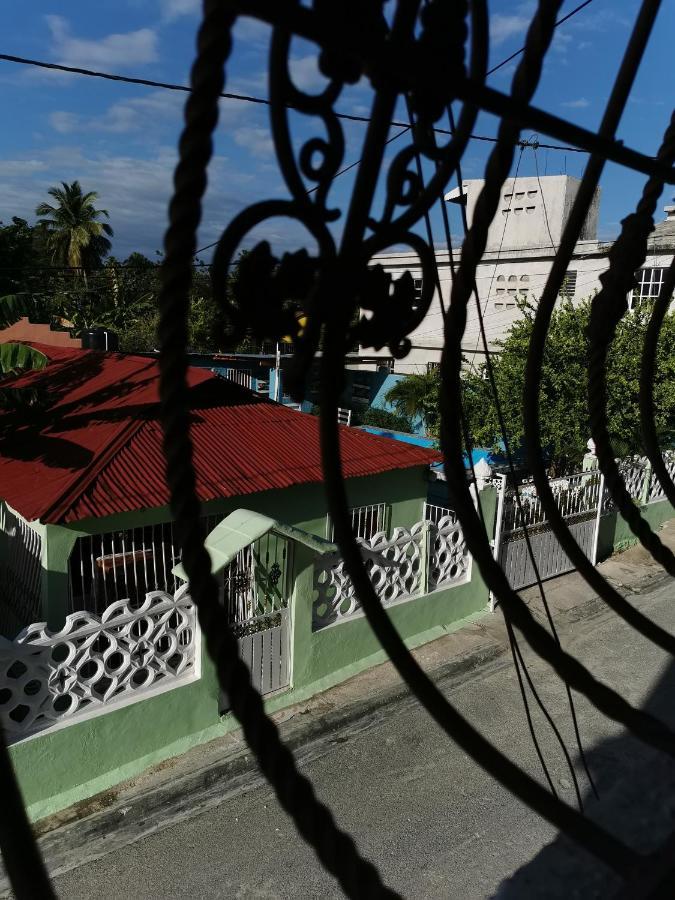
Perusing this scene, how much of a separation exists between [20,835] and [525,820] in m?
5.37

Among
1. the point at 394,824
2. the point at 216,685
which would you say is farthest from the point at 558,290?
the point at 216,685

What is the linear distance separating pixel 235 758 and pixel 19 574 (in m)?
2.87

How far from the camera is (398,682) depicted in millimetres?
6883

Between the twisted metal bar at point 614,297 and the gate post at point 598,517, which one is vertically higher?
the twisted metal bar at point 614,297

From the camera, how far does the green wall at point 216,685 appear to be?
4953mm

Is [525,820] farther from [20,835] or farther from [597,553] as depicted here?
[597,553]

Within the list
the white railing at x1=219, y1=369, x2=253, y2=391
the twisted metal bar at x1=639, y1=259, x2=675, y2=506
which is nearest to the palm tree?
the white railing at x1=219, y1=369, x2=253, y2=391

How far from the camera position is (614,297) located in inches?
55.9

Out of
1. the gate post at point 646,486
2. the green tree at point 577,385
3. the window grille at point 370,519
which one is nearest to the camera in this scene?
the window grille at point 370,519

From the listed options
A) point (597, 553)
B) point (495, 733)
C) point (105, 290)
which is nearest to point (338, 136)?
point (495, 733)

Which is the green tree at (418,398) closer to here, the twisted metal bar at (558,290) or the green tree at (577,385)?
the green tree at (577,385)

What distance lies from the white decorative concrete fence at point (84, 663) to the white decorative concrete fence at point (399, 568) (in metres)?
1.45

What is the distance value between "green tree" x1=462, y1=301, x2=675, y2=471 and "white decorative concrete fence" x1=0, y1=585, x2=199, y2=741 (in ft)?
29.1

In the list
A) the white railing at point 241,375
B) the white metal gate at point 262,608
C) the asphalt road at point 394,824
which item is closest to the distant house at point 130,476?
the white metal gate at point 262,608
